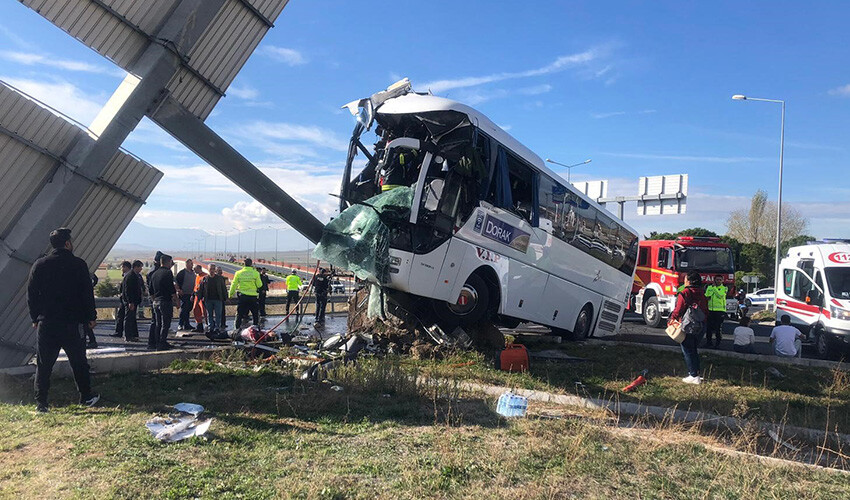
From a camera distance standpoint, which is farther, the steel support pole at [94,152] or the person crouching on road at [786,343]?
the person crouching on road at [786,343]

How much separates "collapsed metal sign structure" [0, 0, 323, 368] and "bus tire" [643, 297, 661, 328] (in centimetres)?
1505

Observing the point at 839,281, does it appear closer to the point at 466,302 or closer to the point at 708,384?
the point at 708,384

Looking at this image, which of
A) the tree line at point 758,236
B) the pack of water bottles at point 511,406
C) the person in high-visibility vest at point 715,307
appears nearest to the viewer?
the pack of water bottles at point 511,406

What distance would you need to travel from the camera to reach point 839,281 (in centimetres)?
1406

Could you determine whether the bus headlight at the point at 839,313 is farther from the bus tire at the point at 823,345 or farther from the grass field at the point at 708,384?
the grass field at the point at 708,384

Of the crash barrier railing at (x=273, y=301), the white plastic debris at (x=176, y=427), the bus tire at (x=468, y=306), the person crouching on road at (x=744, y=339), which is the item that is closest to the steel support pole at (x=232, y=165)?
the bus tire at (x=468, y=306)

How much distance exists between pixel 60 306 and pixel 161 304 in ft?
14.8

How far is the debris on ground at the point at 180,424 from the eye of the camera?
510cm

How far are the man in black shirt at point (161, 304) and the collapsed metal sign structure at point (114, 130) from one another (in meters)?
1.84

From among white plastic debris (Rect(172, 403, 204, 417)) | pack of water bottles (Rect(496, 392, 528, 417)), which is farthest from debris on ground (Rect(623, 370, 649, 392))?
white plastic debris (Rect(172, 403, 204, 417))

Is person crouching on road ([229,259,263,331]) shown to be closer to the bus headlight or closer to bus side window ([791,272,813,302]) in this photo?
the bus headlight

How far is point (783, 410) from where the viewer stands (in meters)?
7.53

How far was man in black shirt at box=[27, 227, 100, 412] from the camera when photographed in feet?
20.3

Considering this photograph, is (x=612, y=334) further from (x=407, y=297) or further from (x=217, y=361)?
(x=217, y=361)
